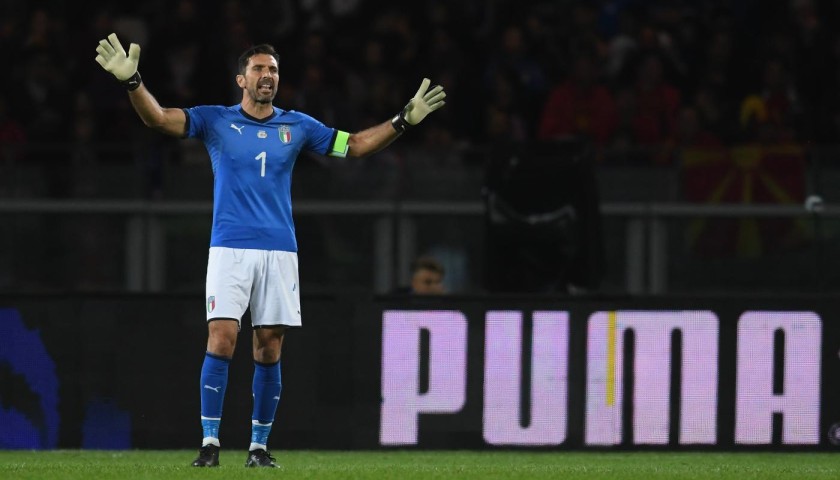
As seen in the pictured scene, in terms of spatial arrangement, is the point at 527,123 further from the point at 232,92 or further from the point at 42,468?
the point at 42,468

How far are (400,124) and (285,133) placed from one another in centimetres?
59

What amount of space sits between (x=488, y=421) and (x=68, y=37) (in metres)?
6.88

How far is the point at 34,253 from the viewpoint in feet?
41.3

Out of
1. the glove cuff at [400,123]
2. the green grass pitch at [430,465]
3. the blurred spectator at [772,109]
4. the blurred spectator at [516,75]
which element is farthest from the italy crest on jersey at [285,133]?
the blurred spectator at [772,109]

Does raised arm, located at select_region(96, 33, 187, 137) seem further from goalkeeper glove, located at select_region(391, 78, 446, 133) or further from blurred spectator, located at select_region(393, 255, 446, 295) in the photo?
blurred spectator, located at select_region(393, 255, 446, 295)

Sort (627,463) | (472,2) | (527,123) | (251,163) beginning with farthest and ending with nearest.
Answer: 1. (472,2)
2. (527,123)
3. (627,463)
4. (251,163)

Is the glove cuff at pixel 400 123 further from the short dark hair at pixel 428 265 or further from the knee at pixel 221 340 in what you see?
the short dark hair at pixel 428 265

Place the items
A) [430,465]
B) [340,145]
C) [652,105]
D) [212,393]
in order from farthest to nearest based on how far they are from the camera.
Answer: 1. [652,105]
2. [430,465]
3. [340,145]
4. [212,393]

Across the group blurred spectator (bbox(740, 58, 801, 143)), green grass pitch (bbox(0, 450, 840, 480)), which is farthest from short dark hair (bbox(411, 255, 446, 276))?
blurred spectator (bbox(740, 58, 801, 143))

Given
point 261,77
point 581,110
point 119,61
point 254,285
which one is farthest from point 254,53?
point 581,110

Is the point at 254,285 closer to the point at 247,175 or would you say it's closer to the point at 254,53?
the point at 247,175

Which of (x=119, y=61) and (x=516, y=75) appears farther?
(x=516, y=75)

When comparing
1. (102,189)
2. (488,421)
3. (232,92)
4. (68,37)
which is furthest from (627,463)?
(68,37)

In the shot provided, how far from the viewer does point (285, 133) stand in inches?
324
